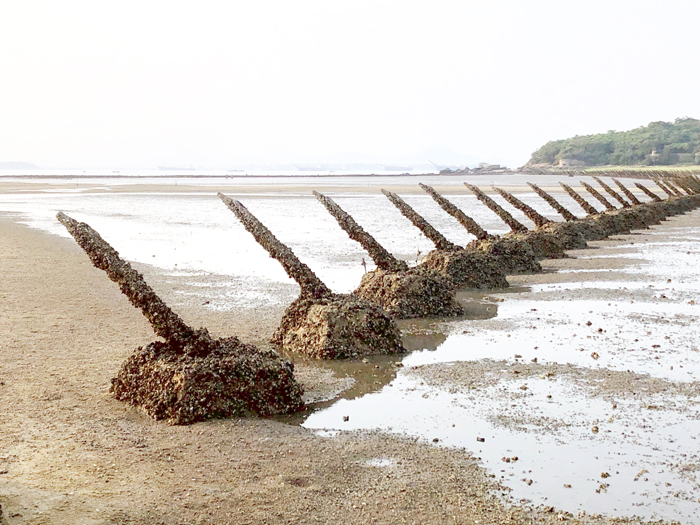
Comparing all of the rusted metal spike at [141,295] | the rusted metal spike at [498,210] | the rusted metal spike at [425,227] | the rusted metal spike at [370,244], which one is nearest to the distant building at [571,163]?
the rusted metal spike at [498,210]

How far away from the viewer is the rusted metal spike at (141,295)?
7.78 m

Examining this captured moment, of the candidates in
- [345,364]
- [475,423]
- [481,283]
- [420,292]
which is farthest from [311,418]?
[481,283]

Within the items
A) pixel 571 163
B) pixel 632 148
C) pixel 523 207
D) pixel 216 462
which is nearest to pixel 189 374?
pixel 216 462

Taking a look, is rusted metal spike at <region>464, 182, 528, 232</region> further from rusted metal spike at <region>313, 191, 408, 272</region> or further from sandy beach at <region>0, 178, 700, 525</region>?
sandy beach at <region>0, 178, 700, 525</region>

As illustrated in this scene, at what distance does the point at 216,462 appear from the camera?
19.8 feet

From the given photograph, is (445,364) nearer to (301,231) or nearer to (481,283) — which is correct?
(481,283)

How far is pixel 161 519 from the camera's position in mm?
4977

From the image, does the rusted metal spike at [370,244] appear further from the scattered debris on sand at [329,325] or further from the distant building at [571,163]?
the distant building at [571,163]

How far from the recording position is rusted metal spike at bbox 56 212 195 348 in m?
7.78

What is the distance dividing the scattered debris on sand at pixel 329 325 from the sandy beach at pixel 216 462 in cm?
46

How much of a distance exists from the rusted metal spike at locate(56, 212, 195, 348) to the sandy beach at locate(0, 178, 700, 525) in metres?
0.85

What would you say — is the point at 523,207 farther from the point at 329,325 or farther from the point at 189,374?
the point at 189,374

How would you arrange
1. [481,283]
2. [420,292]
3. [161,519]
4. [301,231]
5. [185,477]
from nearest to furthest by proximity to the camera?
[161,519]
[185,477]
[420,292]
[481,283]
[301,231]

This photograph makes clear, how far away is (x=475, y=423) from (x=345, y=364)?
8.57 feet
